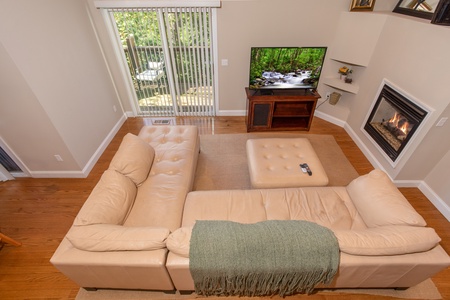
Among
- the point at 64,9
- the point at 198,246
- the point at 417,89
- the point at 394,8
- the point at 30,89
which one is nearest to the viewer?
the point at 198,246

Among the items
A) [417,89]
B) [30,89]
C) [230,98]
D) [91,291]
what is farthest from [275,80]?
[91,291]

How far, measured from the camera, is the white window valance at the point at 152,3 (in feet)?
9.02

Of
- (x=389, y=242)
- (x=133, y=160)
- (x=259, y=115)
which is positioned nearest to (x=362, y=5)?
(x=259, y=115)

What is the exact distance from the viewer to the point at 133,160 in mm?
1919

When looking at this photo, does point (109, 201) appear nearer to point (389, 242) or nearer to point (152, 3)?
point (389, 242)

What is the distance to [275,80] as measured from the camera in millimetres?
3203

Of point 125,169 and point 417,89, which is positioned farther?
point 417,89

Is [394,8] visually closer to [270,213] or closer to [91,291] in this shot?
[270,213]

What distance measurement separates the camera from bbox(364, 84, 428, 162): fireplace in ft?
7.35

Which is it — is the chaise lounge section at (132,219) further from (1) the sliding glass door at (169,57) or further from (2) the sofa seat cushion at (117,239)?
(1) the sliding glass door at (169,57)

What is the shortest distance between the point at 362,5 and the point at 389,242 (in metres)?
3.06

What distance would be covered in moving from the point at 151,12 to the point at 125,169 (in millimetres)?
2338

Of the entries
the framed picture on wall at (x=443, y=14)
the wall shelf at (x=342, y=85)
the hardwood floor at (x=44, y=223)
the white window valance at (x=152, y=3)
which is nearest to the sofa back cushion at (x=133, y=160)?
the hardwood floor at (x=44, y=223)

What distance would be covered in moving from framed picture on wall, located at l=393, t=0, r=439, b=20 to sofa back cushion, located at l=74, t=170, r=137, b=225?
3.55 m
